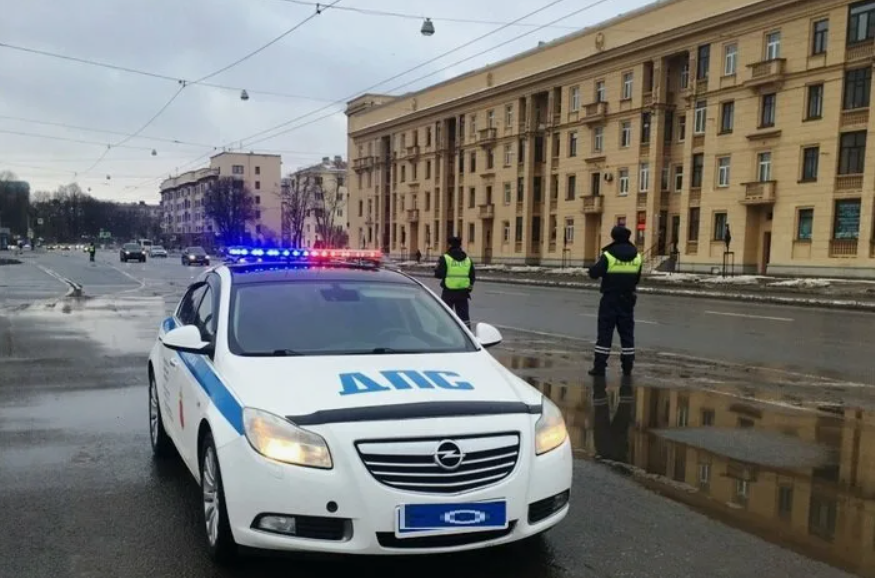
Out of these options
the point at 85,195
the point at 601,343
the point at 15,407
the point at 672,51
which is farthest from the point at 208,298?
the point at 85,195

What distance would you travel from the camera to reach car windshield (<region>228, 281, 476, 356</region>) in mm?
4539

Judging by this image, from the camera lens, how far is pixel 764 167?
40.8 m

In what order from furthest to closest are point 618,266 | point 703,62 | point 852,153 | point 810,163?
1. point 703,62
2. point 810,163
3. point 852,153
4. point 618,266

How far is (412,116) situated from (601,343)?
223 feet

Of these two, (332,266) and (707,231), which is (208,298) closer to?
(332,266)

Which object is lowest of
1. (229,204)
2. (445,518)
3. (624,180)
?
(445,518)

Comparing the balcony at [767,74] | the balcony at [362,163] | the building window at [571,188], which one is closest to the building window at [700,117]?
the balcony at [767,74]

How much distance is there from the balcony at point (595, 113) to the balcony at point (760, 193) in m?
13.1

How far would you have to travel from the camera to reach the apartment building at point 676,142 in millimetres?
36719

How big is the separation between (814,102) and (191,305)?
3947 centimetres

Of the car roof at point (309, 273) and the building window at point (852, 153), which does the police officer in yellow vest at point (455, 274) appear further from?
the building window at point (852, 153)

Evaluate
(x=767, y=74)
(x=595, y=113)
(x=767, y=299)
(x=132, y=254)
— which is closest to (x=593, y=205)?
(x=595, y=113)

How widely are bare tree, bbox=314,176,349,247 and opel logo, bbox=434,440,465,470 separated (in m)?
72.1

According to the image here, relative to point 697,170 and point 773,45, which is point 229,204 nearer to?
point 697,170
